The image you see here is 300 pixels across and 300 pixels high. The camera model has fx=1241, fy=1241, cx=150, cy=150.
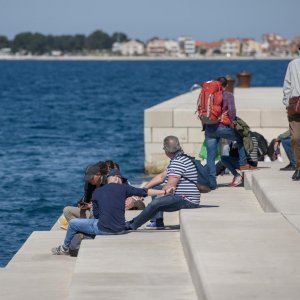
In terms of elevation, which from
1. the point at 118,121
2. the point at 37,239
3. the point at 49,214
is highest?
the point at 37,239

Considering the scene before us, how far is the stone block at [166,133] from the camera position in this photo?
22.8 meters

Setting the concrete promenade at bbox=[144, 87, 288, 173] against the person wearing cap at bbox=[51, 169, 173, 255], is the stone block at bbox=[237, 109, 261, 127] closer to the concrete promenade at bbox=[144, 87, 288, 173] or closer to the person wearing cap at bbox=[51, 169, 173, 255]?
the concrete promenade at bbox=[144, 87, 288, 173]

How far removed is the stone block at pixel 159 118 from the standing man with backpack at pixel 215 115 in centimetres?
638

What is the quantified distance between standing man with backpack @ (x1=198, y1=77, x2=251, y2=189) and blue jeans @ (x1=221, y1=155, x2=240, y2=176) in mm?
267

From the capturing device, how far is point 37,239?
43.3 feet

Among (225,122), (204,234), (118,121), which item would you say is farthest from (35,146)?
(204,234)

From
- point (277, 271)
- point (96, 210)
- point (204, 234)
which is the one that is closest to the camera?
point (277, 271)

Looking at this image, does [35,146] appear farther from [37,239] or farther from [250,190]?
[37,239]

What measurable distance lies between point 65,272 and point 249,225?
5.75 feet

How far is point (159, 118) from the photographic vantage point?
22.9 metres

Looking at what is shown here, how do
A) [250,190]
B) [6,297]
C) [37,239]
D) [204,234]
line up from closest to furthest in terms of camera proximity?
1. [6,297]
2. [204,234]
3. [37,239]
4. [250,190]

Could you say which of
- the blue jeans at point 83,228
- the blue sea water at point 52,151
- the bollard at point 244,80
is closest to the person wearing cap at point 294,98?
the blue jeans at point 83,228

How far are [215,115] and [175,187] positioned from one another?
357 cm

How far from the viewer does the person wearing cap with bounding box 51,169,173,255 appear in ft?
38.9
